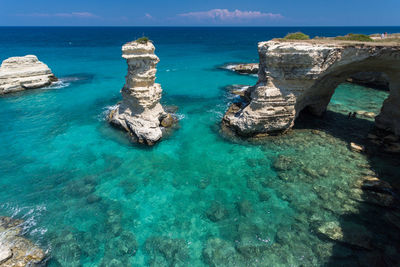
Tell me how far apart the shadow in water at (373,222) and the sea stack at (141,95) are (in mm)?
14414

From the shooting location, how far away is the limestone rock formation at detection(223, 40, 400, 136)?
1655 centimetres

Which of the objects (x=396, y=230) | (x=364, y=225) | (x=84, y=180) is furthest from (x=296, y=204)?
(x=84, y=180)

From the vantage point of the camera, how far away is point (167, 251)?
10656 millimetres

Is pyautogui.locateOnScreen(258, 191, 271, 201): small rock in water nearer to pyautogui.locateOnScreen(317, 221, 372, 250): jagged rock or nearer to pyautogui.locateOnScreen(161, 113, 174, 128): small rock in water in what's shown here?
pyautogui.locateOnScreen(317, 221, 372, 250): jagged rock

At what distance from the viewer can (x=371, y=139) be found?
749 inches

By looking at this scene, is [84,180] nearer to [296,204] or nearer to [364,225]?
[296,204]

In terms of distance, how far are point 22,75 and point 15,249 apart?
3332cm

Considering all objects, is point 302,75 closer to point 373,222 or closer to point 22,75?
point 373,222

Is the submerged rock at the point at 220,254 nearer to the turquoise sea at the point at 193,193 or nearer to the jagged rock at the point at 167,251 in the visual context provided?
the turquoise sea at the point at 193,193

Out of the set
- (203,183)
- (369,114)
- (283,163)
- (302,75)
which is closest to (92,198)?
(203,183)

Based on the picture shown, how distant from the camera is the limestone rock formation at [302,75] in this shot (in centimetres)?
1655

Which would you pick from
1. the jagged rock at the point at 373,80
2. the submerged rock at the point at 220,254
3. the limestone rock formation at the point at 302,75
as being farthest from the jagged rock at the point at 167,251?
the jagged rock at the point at 373,80

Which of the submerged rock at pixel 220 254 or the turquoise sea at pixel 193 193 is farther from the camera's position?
the turquoise sea at pixel 193 193

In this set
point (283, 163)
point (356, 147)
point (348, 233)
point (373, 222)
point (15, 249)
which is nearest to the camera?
point (15, 249)
